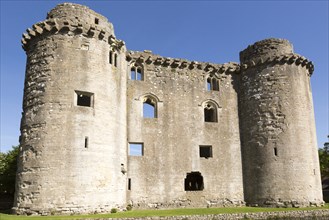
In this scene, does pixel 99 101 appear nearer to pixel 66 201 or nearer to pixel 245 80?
pixel 66 201

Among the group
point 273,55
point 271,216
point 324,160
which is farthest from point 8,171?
point 324,160

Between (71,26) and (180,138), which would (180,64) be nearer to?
(180,138)

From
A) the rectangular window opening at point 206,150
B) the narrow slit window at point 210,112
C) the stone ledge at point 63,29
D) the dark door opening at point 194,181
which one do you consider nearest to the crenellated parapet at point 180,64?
the narrow slit window at point 210,112

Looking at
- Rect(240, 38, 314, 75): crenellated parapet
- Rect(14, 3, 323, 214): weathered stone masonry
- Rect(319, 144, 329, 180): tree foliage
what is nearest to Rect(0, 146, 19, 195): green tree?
Rect(14, 3, 323, 214): weathered stone masonry

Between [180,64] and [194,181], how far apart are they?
868 centimetres

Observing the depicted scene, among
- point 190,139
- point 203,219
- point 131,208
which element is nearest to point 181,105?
point 190,139

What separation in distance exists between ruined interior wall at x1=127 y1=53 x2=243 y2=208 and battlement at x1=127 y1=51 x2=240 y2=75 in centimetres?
7

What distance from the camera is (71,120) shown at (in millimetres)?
17281

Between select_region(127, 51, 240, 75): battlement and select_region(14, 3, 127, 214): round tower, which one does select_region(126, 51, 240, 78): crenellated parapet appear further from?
select_region(14, 3, 127, 214): round tower

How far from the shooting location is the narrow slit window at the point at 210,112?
23.9 meters

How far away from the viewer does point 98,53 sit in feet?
61.9

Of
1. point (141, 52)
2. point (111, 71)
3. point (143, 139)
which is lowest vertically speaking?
point (143, 139)

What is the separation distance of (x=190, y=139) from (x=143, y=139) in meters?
3.32

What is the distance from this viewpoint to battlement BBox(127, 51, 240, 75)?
2248 cm
